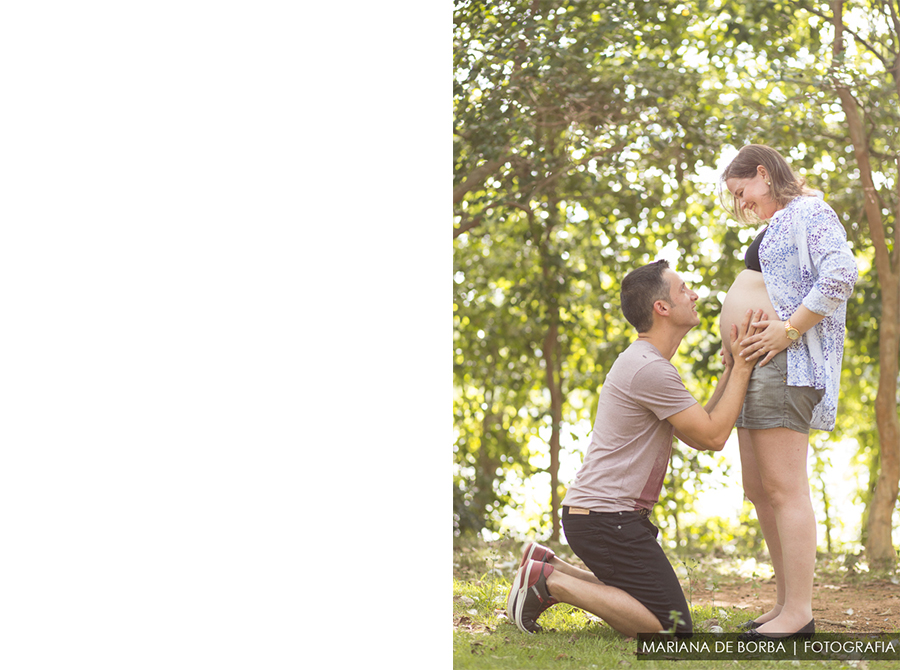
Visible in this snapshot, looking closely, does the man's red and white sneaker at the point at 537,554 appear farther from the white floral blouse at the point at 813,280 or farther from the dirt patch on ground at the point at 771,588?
the white floral blouse at the point at 813,280

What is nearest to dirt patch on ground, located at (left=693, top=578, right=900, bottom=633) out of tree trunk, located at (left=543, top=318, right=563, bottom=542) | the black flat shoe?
the black flat shoe

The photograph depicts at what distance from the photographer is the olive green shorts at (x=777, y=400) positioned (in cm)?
218

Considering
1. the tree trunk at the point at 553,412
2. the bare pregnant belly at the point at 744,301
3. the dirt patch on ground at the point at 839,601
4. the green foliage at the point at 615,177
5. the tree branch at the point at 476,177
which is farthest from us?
the tree trunk at the point at 553,412

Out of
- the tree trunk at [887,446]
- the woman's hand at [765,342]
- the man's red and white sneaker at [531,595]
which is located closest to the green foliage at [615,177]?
the tree trunk at [887,446]

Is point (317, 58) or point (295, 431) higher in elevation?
point (317, 58)

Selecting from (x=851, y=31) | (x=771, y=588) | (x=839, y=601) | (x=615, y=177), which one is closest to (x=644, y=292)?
(x=839, y=601)

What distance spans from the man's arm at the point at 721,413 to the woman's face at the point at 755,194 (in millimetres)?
352

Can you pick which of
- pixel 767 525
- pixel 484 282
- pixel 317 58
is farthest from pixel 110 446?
pixel 484 282

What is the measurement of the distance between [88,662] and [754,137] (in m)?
3.58

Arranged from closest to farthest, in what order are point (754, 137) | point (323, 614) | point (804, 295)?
point (804, 295)
point (323, 614)
point (754, 137)

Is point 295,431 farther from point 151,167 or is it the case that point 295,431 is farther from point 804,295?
point 804,295

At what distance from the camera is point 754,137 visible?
3791 millimetres

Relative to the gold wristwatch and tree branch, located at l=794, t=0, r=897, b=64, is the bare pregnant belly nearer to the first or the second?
the gold wristwatch

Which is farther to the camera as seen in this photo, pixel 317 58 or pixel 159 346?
pixel 317 58
